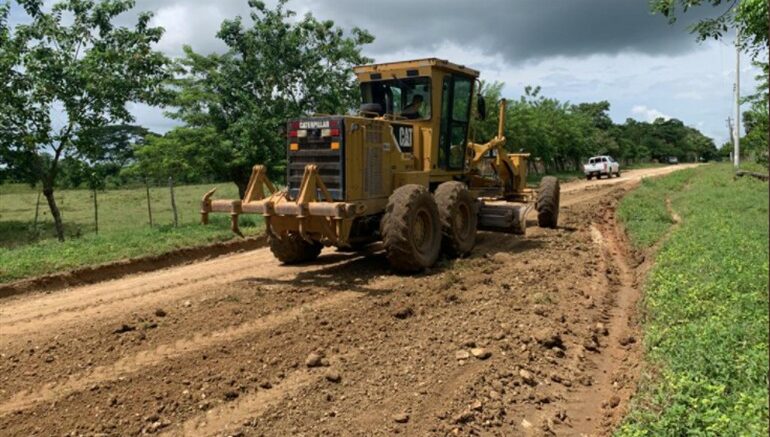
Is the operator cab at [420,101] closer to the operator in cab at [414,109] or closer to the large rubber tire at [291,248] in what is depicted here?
the operator in cab at [414,109]

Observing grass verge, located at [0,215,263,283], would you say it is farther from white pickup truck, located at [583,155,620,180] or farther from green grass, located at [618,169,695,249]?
white pickup truck, located at [583,155,620,180]

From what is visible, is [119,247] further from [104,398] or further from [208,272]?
[104,398]

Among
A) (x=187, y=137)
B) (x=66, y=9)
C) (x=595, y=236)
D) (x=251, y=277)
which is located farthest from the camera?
(x=187, y=137)

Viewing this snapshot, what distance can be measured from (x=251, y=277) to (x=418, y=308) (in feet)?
10.0

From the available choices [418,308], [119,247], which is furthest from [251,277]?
[119,247]

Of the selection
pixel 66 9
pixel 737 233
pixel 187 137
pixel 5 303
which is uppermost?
pixel 66 9

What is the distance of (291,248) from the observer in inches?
389

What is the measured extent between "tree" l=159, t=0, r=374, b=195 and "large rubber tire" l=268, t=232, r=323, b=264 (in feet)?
23.6

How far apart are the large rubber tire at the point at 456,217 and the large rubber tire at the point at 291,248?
206 centimetres

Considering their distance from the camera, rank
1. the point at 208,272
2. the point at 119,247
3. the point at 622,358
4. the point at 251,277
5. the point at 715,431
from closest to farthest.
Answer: the point at 715,431 → the point at 622,358 → the point at 251,277 → the point at 208,272 → the point at 119,247

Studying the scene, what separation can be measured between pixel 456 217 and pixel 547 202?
4185 millimetres

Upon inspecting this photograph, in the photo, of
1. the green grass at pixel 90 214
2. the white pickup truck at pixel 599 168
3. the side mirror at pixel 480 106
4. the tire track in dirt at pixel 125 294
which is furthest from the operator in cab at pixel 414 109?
the white pickup truck at pixel 599 168

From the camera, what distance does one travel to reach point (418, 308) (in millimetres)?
7055

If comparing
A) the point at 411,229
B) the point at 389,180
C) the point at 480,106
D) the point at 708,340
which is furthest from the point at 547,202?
the point at 708,340
